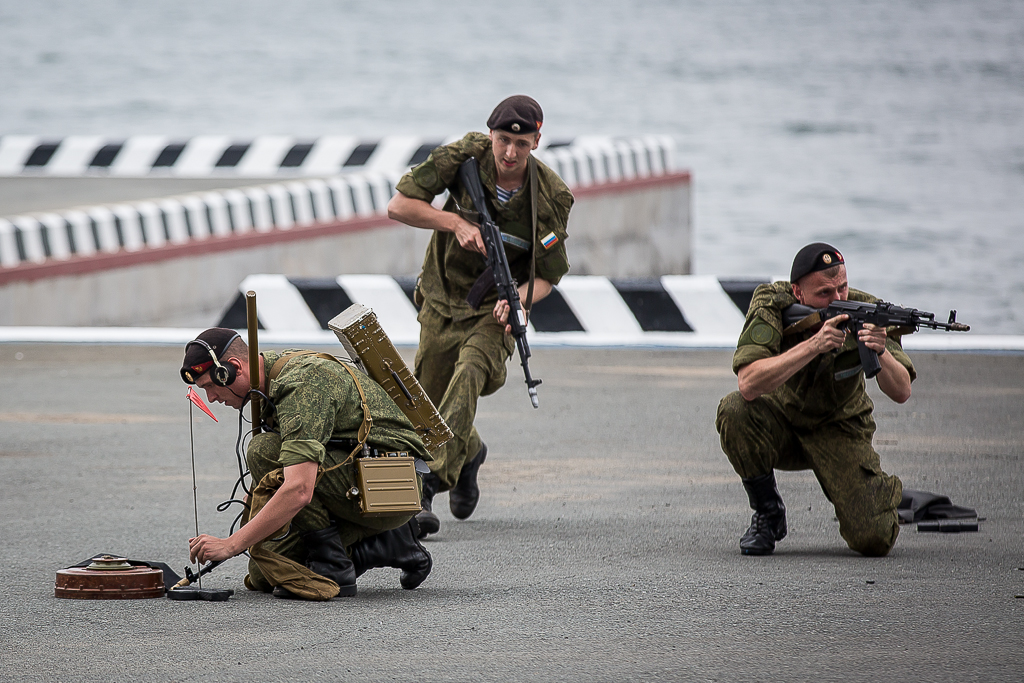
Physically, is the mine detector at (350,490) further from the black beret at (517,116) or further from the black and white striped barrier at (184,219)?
the black and white striped barrier at (184,219)

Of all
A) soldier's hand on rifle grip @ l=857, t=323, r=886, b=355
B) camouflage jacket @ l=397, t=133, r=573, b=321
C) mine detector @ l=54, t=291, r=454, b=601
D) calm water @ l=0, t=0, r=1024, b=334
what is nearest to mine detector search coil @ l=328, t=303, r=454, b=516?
mine detector @ l=54, t=291, r=454, b=601

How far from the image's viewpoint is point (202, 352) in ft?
19.1

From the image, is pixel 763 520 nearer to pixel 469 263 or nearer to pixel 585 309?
pixel 469 263

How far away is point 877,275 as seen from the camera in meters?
37.9

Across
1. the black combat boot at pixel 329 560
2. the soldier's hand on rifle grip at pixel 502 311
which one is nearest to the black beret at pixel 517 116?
the soldier's hand on rifle grip at pixel 502 311

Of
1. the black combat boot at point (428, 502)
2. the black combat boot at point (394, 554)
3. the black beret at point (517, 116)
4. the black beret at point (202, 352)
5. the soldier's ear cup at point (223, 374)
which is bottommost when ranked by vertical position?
the black combat boot at point (428, 502)

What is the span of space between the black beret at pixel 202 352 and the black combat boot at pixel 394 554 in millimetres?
866

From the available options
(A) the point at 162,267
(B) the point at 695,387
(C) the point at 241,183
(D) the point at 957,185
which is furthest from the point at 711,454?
(D) the point at 957,185

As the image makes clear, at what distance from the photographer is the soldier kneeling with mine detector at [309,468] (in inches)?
227

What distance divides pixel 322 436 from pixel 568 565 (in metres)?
1.31

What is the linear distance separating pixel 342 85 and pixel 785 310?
3220 inches

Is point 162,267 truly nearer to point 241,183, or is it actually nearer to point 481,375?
point 241,183

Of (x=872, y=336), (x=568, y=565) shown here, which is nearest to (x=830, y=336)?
(x=872, y=336)

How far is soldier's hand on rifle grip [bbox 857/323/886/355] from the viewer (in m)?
6.47
